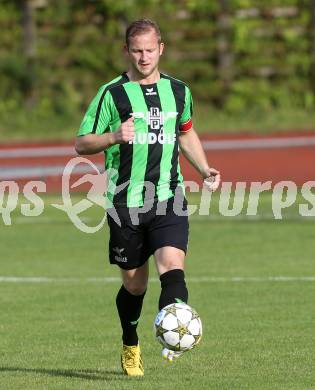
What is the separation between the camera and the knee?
24.3 ft

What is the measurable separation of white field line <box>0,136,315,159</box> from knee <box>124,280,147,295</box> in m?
20.0

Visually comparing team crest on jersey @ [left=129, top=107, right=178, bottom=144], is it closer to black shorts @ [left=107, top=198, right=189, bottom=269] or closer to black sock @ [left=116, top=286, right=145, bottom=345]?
black shorts @ [left=107, top=198, right=189, bottom=269]

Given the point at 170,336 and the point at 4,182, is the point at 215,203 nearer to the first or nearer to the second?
the point at 4,182

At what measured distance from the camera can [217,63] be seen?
31.9 metres

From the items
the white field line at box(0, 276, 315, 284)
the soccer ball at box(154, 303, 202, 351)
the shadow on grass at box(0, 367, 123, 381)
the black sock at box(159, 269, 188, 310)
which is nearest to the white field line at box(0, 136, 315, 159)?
the white field line at box(0, 276, 315, 284)

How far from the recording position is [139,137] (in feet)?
23.6

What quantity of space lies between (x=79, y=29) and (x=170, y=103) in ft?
82.9

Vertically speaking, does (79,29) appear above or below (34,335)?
below

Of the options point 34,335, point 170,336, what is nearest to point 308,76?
point 34,335

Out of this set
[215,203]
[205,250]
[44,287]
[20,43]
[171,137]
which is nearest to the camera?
[171,137]

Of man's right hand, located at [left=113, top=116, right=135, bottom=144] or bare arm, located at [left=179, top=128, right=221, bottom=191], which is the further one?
bare arm, located at [left=179, top=128, right=221, bottom=191]

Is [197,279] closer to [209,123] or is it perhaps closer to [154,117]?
[154,117]

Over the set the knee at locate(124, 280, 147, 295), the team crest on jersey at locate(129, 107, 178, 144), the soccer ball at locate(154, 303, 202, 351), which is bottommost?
the knee at locate(124, 280, 147, 295)

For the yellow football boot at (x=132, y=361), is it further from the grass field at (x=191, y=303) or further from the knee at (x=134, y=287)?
the knee at (x=134, y=287)
